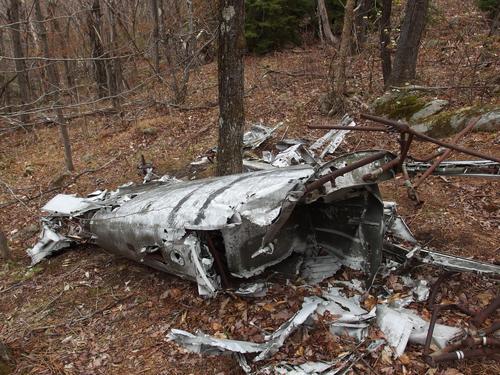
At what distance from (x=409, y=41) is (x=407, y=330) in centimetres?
734

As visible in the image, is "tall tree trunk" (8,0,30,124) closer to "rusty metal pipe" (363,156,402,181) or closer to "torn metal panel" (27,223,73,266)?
"torn metal panel" (27,223,73,266)

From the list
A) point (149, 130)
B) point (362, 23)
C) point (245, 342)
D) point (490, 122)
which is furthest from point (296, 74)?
point (245, 342)

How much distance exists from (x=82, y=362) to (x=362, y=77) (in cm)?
1034

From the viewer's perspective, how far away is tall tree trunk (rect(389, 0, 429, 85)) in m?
8.49

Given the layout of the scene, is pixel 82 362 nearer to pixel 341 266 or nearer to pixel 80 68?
pixel 341 266

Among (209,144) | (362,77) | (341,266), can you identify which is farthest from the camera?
(362,77)

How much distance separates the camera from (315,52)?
45.9 feet

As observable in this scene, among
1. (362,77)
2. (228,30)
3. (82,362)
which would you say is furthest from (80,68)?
(82,362)

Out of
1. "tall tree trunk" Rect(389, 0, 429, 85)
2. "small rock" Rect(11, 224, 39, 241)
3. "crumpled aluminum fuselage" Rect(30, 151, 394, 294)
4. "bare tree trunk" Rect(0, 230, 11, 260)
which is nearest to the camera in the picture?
"crumpled aluminum fuselage" Rect(30, 151, 394, 294)

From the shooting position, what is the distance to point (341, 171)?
3.19m

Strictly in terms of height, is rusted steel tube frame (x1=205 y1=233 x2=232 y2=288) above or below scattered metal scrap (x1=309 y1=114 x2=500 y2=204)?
below

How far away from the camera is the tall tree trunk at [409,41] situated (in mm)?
8492

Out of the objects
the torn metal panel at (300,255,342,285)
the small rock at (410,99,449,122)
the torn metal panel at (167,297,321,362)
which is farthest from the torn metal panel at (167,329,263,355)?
the small rock at (410,99,449,122)

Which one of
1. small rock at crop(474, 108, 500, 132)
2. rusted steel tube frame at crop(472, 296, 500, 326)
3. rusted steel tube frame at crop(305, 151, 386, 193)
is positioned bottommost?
rusted steel tube frame at crop(472, 296, 500, 326)
